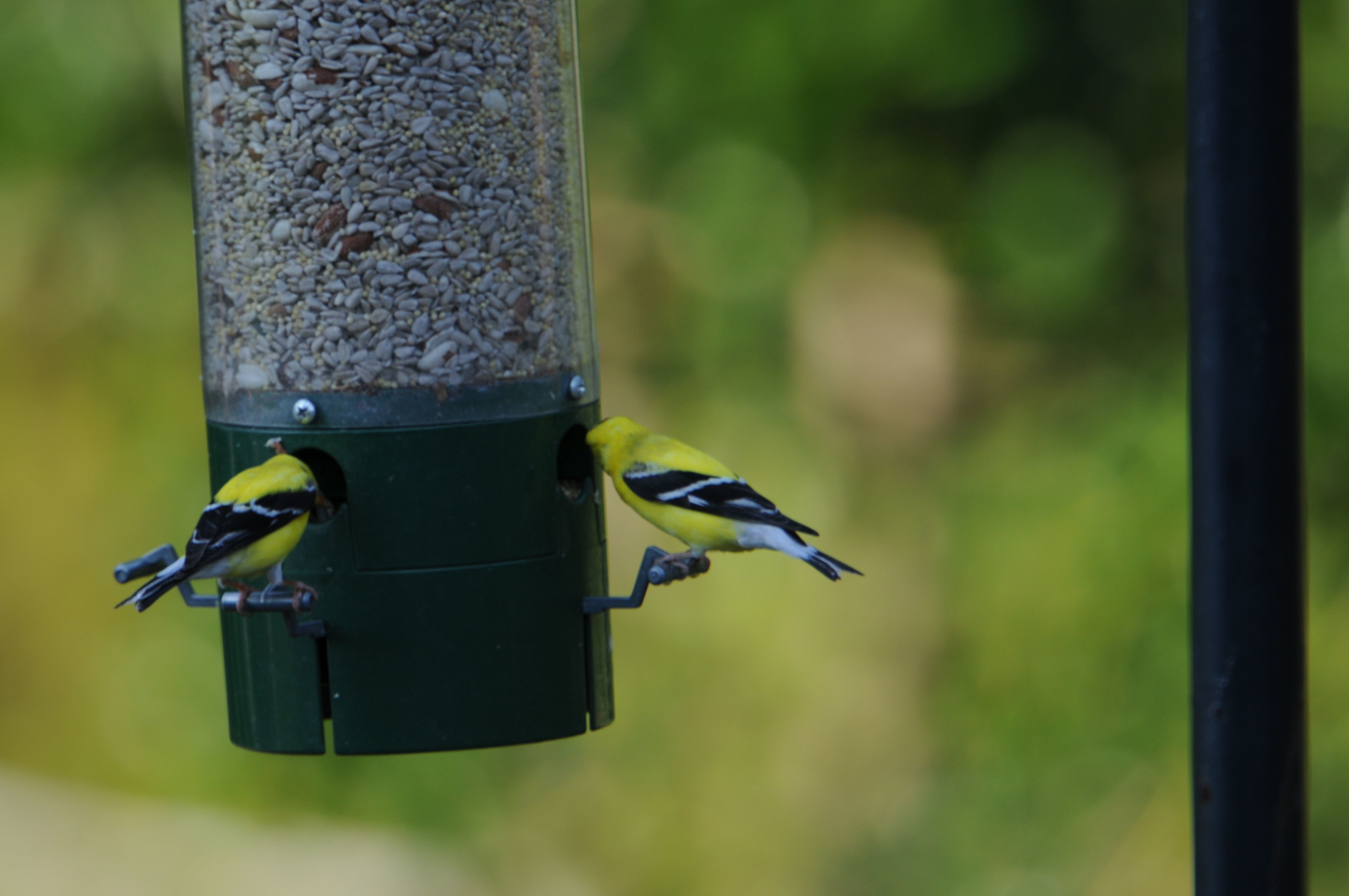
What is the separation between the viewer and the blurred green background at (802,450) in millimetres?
5867

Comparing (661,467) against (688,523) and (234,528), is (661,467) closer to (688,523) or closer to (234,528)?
(688,523)

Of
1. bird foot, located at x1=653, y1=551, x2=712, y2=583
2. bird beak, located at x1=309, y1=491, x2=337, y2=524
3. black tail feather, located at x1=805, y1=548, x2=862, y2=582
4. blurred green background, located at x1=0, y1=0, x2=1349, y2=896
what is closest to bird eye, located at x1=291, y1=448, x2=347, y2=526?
bird beak, located at x1=309, y1=491, x2=337, y2=524

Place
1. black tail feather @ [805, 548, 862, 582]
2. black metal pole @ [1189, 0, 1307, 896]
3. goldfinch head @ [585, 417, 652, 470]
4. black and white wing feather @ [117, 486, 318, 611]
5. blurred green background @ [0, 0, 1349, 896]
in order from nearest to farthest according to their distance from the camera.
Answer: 1. black metal pole @ [1189, 0, 1307, 896]
2. black and white wing feather @ [117, 486, 318, 611]
3. black tail feather @ [805, 548, 862, 582]
4. goldfinch head @ [585, 417, 652, 470]
5. blurred green background @ [0, 0, 1349, 896]

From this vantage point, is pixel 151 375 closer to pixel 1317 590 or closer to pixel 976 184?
pixel 976 184

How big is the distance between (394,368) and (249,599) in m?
0.58

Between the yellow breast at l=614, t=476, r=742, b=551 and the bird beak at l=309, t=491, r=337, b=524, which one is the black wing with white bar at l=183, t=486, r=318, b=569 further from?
the yellow breast at l=614, t=476, r=742, b=551

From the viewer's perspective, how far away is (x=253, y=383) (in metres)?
2.94

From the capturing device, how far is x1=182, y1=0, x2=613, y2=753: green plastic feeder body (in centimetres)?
280

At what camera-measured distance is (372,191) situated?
282 cm

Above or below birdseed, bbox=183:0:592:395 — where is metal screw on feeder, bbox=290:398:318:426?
below

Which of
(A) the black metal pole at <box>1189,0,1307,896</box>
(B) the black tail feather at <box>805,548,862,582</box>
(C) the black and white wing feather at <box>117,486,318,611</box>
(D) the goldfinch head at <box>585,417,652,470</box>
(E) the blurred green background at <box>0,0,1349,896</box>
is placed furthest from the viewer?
(E) the blurred green background at <box>0,0,1349,896</box>

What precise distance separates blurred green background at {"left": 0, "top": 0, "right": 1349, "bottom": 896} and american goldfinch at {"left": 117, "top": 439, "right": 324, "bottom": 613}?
12.0 feet

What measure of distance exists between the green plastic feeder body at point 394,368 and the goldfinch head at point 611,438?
0.49ft

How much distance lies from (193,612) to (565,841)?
81.3 inches
